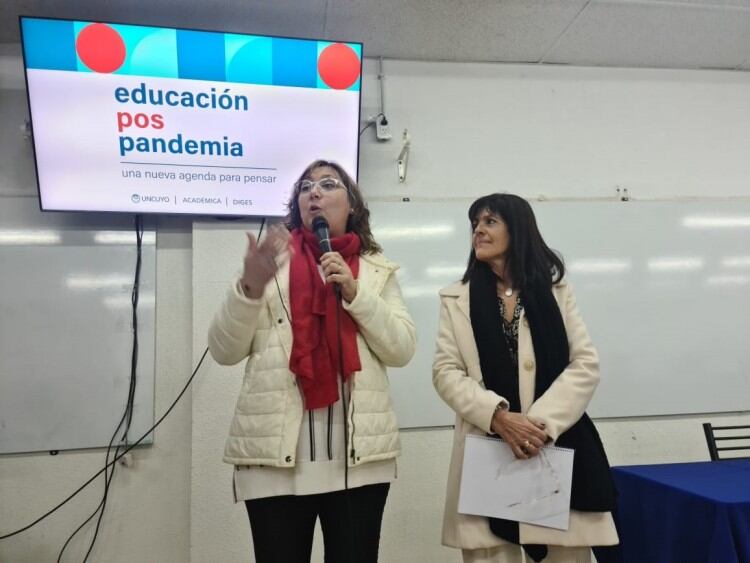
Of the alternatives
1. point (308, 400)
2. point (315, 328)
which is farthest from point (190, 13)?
point (308, 400)

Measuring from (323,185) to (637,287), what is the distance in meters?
2.03

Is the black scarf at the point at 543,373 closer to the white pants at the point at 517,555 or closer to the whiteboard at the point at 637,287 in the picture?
the white pants at the point at 517,555

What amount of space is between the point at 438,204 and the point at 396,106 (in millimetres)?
581

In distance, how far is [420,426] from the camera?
2.54 metres

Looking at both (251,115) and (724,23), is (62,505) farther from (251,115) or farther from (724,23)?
(724,23)

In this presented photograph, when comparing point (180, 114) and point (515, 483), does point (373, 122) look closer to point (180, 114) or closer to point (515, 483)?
point (180, 114)

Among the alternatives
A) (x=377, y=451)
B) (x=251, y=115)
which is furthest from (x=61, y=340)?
(x=377, y=451)

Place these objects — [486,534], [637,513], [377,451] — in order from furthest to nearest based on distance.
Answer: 1. [637,513]
2. [486,534]
3. [377,451]

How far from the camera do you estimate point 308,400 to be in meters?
1.22

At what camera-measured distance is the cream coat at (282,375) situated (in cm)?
120

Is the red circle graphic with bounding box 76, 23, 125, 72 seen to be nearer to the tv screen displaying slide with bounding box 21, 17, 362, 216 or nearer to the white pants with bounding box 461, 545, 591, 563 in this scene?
the tv screen displaying slide with bounding box 21, 17, 362, 216

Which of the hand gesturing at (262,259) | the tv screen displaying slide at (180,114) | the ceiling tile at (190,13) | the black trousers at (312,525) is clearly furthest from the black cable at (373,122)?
the black trousers at (312,525)

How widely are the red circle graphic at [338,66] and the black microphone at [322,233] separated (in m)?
1.45

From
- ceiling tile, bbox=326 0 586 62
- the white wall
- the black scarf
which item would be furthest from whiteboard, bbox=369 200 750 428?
the black scarf
